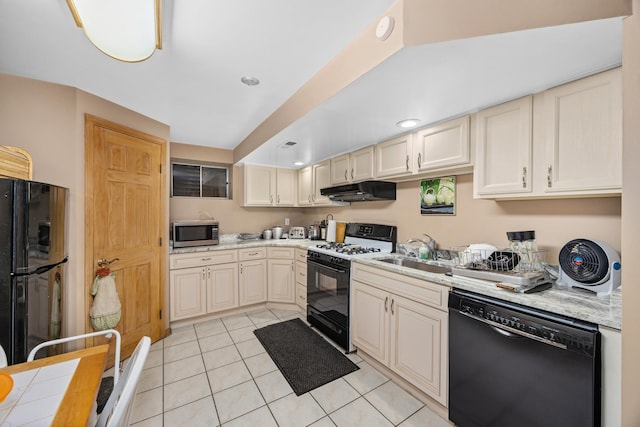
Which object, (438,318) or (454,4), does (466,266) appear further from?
(454,4)

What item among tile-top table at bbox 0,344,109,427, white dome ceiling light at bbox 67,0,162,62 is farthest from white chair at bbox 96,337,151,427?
white dome ceiling light at bbox 67,0,162,62

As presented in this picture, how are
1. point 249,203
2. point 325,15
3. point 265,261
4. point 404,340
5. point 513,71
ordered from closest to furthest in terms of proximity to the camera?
point 325,15 < point 513,71 < point 404,340 < point 265,261 < point 249,203

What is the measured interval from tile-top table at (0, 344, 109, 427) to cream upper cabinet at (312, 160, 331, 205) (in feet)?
8.91

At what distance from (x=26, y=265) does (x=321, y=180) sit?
2.77 m

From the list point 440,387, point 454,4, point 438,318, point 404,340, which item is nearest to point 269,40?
point 454,4

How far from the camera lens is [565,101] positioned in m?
1.40

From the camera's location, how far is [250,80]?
70.6 inches

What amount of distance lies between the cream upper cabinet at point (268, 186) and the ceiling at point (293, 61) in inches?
60.0

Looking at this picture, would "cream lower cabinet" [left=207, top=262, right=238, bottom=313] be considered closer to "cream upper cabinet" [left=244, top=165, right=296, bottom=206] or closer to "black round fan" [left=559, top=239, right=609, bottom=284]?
"cream upper cabinet" [left=244, top=165, right=296, bottom=206]

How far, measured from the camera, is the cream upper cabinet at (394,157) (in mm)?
2303

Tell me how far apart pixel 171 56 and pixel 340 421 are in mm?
2523

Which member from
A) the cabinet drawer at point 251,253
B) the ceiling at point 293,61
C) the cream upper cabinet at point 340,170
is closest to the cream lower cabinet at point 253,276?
the cabinet drawer at point 251,253

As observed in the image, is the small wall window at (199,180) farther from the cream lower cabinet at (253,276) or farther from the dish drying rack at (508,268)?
the dish drying rack at (508,268)

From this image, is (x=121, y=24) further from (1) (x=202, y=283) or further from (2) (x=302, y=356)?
(1) (x=202, y=283)
